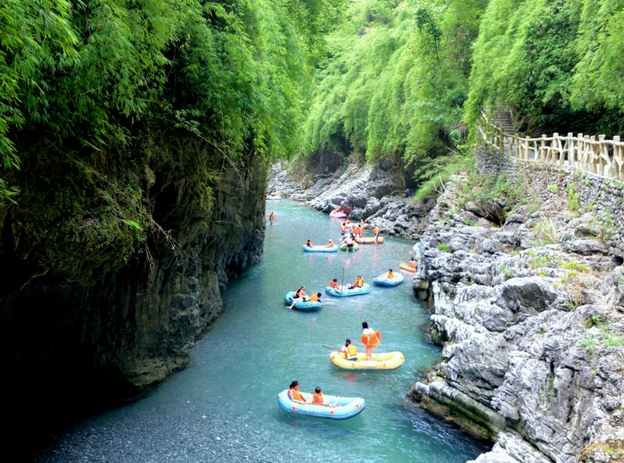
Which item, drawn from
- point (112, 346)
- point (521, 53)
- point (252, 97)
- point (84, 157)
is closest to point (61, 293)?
point (112, 346)

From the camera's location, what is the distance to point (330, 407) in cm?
1152

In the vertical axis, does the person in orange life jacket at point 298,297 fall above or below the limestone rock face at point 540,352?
below

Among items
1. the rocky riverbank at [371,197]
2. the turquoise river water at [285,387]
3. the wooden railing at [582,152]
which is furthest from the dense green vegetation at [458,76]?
the turquoise river water at [285,387]

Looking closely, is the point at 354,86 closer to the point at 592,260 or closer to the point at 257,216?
the point at 257,216

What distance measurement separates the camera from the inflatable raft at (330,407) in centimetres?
1144

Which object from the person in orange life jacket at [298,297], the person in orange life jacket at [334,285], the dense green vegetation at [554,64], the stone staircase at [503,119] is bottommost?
the person in orange life jacket at [334,285]

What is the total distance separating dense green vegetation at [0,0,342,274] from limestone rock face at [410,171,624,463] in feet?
21.5

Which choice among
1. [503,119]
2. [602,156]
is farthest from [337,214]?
[602,156]

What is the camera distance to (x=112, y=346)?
38.8 feet

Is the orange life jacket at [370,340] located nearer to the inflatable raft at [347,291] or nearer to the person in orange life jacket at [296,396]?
the person in orange life jacket at [296,396]

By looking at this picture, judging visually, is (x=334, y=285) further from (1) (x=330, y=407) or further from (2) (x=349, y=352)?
(1) (x=330, y=407)

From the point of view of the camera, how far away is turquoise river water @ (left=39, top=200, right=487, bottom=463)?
408 inches

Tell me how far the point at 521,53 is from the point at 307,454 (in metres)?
15.9

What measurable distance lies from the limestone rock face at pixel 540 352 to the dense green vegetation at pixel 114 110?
654 centimetres
